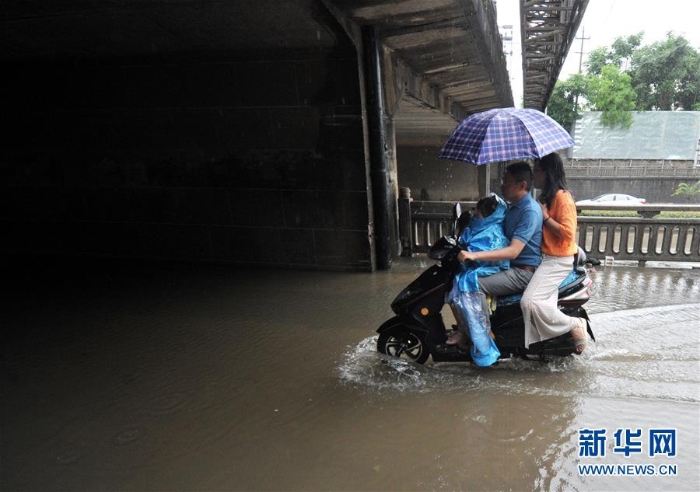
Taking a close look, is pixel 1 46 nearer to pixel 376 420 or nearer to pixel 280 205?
pixel 280 205

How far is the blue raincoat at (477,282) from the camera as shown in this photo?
3.34 metres

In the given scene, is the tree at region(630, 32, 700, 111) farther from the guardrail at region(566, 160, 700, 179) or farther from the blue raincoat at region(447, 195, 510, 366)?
the blue raincoat at region(447, 195, 510, 366)

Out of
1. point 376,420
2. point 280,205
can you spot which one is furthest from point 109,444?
point 280,205

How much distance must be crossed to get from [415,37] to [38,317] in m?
6.22

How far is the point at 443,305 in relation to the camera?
357 centimetres

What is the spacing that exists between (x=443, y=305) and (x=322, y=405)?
120 centimetres

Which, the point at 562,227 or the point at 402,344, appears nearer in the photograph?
the point at 562,227

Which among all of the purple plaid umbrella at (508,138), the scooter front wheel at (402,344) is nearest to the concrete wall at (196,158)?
the scooter front wheel at (402,344)

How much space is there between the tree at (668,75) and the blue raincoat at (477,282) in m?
42.6

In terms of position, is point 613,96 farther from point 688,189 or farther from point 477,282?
point 477,282

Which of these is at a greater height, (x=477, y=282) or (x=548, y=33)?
(x=548, y=33)

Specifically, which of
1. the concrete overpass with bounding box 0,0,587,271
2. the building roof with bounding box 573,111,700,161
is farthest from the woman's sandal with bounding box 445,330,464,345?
the building roof with bounding box 573,111,700,161

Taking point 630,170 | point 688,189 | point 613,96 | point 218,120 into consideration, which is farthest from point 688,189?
point 218,120

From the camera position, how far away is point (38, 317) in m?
5.36
